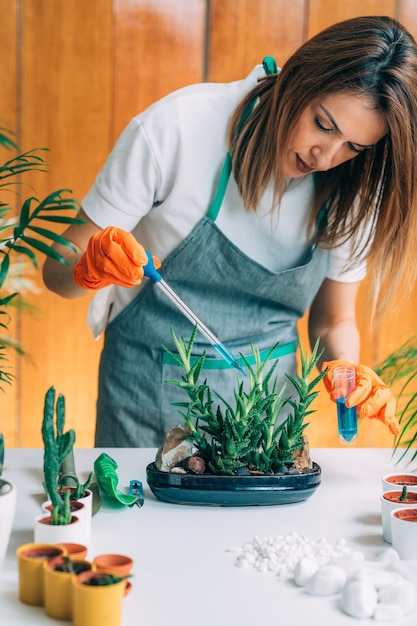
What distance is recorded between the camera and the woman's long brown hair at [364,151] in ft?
5.02

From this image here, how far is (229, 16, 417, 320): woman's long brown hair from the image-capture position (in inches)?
60.2

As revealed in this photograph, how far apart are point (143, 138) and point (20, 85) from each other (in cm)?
124

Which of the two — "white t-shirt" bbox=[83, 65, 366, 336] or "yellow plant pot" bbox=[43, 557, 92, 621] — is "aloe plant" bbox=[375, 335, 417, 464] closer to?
"white t-shirt" bbox=[83, 65, 366, 336]

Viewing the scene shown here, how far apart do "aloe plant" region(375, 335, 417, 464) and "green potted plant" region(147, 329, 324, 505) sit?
19cm

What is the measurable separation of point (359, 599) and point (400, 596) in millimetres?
55

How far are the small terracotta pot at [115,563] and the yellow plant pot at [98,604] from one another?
0.07 meters

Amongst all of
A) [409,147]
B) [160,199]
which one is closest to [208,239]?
[160,199]

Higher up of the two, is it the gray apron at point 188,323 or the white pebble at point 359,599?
the gray apron at point 188,323

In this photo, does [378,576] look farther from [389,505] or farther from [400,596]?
[389,505]

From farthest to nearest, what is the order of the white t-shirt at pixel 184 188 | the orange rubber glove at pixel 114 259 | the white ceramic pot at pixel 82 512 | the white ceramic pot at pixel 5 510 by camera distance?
the white t-shirt at pixel 184 188 < the orange rubber glove at pixel 114 259 < the white ceramic pot at pixel 82 512 < the white ceramic pot at pixel 5 510

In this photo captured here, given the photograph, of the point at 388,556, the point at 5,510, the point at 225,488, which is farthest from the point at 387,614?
the point at 5,510

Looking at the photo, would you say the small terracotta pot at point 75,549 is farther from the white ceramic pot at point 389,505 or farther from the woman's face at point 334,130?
the woman's face at point 334,130

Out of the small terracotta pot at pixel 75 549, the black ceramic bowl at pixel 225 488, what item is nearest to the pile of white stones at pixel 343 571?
the black ceramic bowl at pixel 225 488

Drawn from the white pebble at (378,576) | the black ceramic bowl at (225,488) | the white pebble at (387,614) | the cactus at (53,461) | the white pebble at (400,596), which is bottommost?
the white pebble at (387,614)
